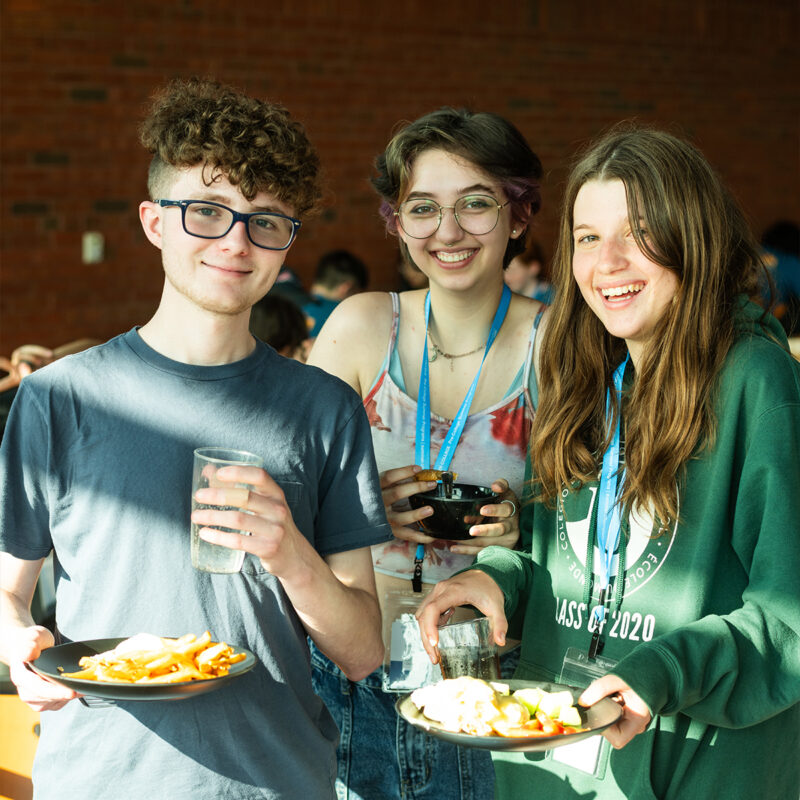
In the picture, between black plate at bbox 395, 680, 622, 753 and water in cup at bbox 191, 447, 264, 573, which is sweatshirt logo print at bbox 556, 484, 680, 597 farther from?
water in cup at bbox 191, 447, 264, 573

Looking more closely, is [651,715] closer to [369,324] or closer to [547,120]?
[369,324]

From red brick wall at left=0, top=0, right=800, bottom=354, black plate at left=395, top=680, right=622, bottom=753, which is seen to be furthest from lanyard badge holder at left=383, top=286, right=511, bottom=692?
red brick wall at left=0, top=0, right=800, bottom=354

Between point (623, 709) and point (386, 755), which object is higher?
point (623, 709)

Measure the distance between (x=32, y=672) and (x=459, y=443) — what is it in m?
1.02

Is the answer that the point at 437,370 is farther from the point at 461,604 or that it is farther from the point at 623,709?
the point at 623,709

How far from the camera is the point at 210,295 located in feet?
5.32

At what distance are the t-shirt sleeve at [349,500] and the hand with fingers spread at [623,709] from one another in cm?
43

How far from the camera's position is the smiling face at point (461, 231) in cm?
224

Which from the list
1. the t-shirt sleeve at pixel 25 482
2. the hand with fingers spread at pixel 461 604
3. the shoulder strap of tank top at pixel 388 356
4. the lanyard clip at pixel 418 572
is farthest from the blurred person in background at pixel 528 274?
the t-shirt sleeve at pixel 25 482

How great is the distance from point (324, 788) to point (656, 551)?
0.63m

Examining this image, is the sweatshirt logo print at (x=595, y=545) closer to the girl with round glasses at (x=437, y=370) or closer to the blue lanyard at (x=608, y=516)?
the blue lanyard at (x=608, y=516)

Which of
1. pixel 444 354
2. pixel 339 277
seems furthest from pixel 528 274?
pixel 444 354

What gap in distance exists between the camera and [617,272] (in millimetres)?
1682

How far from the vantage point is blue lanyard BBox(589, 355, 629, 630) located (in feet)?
5.55
